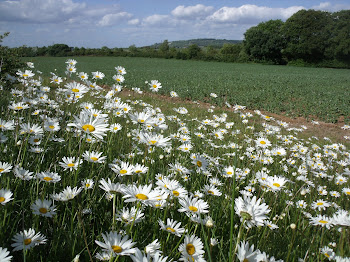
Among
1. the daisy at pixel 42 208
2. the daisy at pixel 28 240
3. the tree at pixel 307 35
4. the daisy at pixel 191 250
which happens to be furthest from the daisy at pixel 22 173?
the tree at pixel 307 35

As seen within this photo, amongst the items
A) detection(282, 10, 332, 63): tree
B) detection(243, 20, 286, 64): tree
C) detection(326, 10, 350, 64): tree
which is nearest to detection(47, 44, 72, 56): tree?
detection(243, 20, 286, 64): tree

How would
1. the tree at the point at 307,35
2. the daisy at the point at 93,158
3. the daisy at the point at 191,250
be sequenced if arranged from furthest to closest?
the tree at the point at 307,35 < the daisy at the point at 93,158 < the daisy at the point at 191,250

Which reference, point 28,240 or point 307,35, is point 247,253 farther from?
point 307,35

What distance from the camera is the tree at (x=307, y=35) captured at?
5190 cm

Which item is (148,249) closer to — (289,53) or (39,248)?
(39,248)

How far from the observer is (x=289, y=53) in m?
53.5

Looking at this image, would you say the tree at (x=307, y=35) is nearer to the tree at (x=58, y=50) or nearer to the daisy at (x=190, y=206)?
the tree at (x=58, y=50)

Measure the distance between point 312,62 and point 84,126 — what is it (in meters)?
62.3

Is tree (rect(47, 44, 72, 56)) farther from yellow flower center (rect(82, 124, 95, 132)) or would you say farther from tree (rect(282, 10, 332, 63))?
yellow flower center (rect(82, 124, 95, 132))

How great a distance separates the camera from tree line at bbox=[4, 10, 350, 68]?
51375 mm

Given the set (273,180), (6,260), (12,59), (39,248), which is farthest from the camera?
(12,59)

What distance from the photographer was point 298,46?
5178 centimetres

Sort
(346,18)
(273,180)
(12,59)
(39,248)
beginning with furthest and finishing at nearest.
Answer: (346,18), (12,59), (273,180), (39,248)

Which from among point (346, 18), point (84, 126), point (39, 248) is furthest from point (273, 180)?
point (346, 18)
